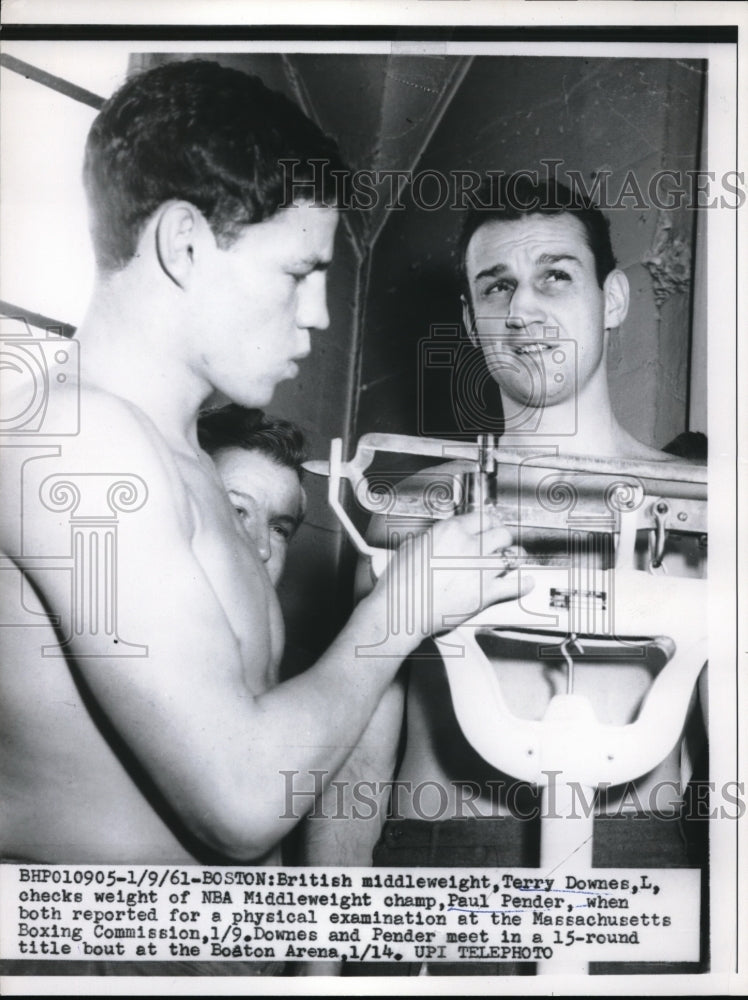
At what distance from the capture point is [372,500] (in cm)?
142

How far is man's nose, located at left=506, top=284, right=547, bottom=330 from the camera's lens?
146 cm

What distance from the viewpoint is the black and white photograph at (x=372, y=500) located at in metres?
1.36

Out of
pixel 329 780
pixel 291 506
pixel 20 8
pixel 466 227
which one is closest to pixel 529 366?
pixel 466 227

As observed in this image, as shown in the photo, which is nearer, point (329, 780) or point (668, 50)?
point (329, 780)

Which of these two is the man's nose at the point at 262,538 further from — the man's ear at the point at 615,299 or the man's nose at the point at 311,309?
the man's ear at the point at 615,299

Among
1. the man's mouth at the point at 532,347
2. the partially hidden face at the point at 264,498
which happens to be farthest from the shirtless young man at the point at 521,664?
the partially hidden face at the point at 264,498

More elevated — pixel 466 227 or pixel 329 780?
pixel 466 227

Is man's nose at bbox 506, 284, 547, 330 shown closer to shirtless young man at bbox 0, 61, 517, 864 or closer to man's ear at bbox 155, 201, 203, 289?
shirtless young man at bbox 0, 61, 517, 864

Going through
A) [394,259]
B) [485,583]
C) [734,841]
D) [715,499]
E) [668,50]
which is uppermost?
[668,50]

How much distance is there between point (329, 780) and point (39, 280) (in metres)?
0.66

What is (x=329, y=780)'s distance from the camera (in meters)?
1.38

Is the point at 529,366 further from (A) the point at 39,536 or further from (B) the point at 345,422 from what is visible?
(A) the point at 39,536

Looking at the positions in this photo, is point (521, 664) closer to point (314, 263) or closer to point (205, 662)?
point (205, 662)
